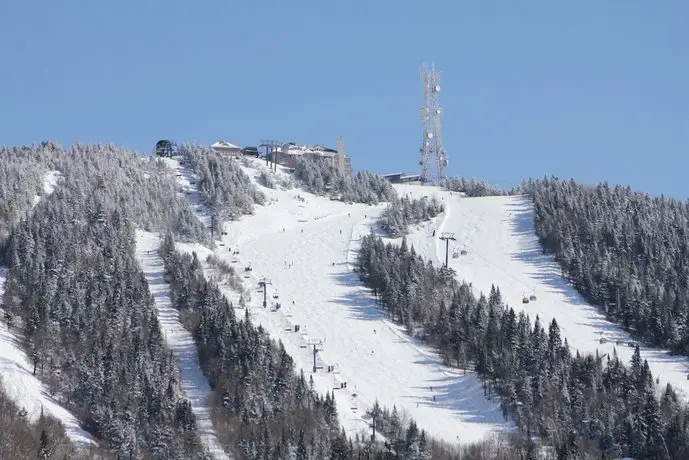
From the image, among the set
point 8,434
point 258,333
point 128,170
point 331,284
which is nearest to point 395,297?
point 331,284

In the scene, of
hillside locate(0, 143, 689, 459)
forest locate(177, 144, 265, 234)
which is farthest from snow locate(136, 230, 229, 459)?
forest locate(177, 144, 265, 234)

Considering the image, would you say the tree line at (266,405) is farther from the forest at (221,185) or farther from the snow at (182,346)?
the forest at (221,185)

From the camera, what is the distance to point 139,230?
463 feet

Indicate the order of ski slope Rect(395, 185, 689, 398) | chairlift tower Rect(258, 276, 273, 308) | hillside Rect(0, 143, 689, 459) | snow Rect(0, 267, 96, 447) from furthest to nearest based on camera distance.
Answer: chairlift tower Rect(258, 276, 273, 308), ski slope Rect(395, 185, 689, 398), hillside Rect(0, 143, 689, 459), snow Rect(0, 267, 96, 447)

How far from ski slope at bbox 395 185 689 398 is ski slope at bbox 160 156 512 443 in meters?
11.4

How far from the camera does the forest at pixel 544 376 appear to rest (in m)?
90.6

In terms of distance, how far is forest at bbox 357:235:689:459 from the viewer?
90562mm

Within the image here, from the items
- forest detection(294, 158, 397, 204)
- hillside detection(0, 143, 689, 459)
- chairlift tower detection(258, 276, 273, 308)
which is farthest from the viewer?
forest detection(294, 158, 397, 204)

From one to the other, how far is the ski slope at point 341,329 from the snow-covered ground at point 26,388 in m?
19.2

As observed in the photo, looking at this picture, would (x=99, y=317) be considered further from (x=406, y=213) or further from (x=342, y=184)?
(x=342, y=184)

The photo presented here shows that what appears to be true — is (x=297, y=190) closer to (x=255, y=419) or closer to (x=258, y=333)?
(x=258, y=333)

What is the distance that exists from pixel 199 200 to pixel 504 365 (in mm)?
71682

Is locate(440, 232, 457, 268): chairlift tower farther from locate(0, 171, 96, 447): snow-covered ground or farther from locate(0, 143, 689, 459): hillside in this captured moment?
locate(0, 171, 96, 447): snow-covered ground

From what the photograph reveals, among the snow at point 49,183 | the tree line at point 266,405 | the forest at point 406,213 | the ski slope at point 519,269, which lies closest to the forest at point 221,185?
the forest at point 406,213
